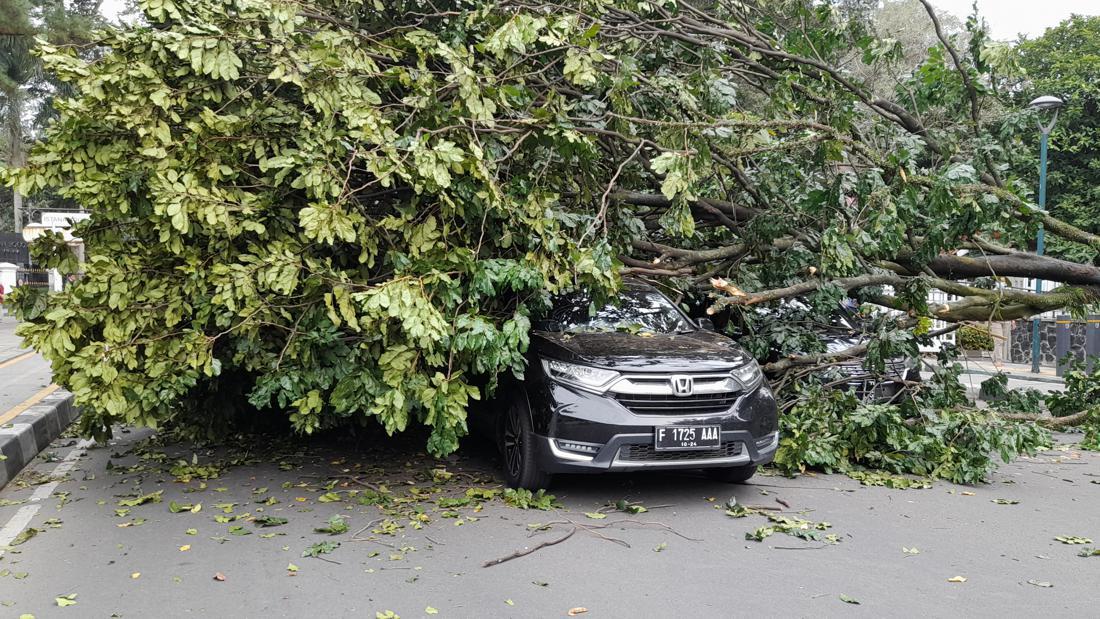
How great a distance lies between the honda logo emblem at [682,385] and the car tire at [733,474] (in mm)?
838

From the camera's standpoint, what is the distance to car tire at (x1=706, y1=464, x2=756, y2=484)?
6.39m

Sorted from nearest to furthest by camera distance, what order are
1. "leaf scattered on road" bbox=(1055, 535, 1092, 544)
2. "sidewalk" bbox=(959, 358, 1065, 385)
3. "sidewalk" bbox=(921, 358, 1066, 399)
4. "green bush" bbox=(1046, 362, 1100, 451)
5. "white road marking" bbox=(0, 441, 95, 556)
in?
1. "leaf scattered on road" bbox=(1055, 535, 1092, 544)
2. "white road marking" bbox=(0, 441, 95, 556)
3. "green bush" bbox=(1046, 362, 1100, 451)
4. "sidewalk" bbox=(921, 358, 1066, 399)
5. "sidewalk" bbox=(959, 358, 1065, 385)

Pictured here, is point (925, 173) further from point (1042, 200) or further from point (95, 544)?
point (1042, 200)

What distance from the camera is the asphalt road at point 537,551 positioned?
13.4 feet

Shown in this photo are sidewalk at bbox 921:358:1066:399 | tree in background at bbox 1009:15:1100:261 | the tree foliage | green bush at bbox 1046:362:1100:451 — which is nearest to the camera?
the tree foliage

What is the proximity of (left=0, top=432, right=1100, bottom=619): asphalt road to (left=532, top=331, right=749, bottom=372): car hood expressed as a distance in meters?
0.97

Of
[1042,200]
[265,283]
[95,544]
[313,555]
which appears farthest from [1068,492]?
[1042,200]

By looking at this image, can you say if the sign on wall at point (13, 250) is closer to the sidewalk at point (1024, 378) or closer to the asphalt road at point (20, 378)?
the asphalt road at point (20, 378)

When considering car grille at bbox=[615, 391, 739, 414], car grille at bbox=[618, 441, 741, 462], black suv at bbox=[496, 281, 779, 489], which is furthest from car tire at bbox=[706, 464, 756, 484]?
car grille at bbox=[615, 391, 739, 414]

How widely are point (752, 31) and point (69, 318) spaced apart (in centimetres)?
666

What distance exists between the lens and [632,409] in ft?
18.9

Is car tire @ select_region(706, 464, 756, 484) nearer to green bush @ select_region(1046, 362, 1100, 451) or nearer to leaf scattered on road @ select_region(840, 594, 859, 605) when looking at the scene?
leaf scattered on road @ select_region(840, 594, 859, 605)

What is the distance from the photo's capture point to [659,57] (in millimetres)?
8562

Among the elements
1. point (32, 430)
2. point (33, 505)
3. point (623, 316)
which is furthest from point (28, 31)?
point (623, 316)
